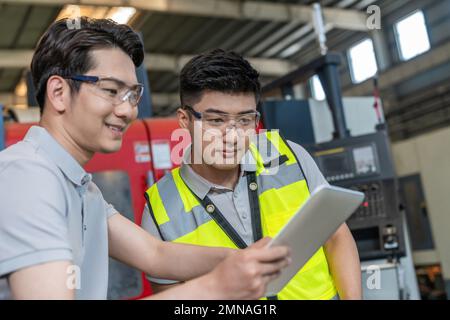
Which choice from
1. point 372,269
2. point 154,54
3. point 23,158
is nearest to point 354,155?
point 372,269

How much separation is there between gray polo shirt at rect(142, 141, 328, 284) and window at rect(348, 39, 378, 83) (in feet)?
23.8

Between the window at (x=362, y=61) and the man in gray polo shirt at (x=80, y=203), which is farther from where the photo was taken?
the window at (x=362, y=61)

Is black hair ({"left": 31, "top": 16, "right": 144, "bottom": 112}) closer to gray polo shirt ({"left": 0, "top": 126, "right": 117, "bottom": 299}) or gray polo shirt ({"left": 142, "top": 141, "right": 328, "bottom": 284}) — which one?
gray polo shirt ({"left": 0, "top": 126, "right": 117, "bottom": 299})

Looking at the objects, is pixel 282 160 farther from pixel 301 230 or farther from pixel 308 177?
pixel 301 230

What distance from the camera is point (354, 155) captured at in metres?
2.58

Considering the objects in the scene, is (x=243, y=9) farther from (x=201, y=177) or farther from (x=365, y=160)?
(x=201, y=177)

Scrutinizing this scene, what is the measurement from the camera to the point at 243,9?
23.2 feet

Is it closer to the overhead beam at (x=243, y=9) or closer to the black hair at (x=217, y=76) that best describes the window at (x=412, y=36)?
the overhead beam at (x=243, y=9)

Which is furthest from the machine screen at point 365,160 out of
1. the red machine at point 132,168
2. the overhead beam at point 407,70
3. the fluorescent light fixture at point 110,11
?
the overhead beam at point 407,70

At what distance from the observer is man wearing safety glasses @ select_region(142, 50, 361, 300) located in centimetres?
134

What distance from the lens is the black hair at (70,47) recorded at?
3.24 feet

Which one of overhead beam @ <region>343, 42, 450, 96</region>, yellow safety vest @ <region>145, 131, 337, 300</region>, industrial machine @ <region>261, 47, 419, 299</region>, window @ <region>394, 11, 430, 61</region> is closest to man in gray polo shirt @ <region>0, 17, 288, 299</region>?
yellow safety vest @ <region>145, 131, 337, 300</region>

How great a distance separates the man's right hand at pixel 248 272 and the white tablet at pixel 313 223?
20 millimetres

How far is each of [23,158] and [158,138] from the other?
166cm
